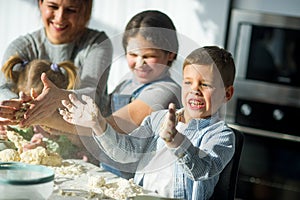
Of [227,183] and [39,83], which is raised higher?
[39,83]

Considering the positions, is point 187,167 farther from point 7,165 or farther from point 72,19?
point 72,19

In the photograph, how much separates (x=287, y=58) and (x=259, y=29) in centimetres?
18

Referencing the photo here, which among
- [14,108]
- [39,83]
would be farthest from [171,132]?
[39,83]

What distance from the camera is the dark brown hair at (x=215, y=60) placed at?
1.24 m

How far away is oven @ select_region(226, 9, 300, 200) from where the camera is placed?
2729 millimetres

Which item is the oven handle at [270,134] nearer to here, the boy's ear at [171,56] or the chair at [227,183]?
the chair at [227,183]

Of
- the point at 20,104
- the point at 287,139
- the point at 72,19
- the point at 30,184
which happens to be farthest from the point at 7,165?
the point at 287,139

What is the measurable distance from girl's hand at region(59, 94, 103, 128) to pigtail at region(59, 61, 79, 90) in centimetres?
32

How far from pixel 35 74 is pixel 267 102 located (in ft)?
4.76

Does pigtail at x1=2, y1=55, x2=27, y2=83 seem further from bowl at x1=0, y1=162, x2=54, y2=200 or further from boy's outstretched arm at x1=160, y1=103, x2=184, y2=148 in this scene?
boy's outstretched arm at x1=160, y1=103, x2=184, y2=148

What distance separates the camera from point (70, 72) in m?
1.64

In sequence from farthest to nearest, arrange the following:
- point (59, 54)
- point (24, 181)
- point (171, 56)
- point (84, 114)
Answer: point (59, 54) < point (171, 56) < point (84, 114) < point (24, 181)

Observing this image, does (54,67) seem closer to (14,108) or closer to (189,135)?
(14,108)

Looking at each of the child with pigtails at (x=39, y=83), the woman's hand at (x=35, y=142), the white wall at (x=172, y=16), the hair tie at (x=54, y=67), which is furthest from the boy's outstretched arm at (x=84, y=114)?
the white wall at (x=172, y=16)
